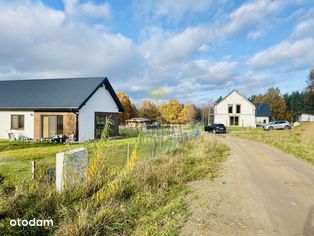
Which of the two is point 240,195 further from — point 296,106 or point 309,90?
point 296,106

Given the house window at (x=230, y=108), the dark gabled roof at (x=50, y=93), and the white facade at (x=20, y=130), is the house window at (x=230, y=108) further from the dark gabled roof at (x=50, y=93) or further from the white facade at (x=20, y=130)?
the white facade at (x=20, y=130)

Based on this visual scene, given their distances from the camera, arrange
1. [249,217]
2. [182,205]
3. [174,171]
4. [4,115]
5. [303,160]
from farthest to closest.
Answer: [4,115], [303,160], [174,171], [182,205], [249,217]

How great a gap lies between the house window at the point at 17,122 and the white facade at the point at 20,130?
27 cm

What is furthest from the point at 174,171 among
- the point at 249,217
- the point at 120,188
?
the point at 249,217

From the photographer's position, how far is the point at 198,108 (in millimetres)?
112438

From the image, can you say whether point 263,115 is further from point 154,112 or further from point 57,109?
point 57,109

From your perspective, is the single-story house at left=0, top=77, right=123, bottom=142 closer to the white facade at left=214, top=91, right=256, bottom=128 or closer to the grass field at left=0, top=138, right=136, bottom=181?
the grass field at left=0, top=138, right=136, bottom=181

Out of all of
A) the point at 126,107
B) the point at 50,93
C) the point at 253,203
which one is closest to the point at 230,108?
the point at 126,107

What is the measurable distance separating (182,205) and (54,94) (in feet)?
72.0

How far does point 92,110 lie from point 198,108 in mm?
89822

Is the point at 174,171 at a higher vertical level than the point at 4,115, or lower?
lower

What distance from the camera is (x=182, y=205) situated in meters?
6.72

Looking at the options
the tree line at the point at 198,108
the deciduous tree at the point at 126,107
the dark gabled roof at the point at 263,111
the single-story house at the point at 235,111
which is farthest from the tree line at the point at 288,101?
the deciduous tree at the point at 126,107

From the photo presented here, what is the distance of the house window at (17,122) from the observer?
82.6ft
